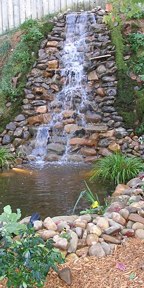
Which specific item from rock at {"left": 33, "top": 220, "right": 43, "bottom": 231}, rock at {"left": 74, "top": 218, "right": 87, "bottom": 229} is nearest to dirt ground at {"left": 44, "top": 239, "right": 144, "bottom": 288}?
rock at {"left": 74, "top": 218, "right": 87, "bottom": 229}

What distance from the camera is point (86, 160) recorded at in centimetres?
770

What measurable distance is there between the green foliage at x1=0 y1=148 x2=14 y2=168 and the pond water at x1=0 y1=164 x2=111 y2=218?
0.79 ft

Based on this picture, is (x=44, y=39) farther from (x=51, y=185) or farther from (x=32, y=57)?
(x=51, y=185)

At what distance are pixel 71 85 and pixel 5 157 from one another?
2.60 meters

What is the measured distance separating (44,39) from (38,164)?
3.58 metres

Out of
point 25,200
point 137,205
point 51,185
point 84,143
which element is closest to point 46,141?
point 84,143

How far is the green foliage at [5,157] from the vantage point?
731cm

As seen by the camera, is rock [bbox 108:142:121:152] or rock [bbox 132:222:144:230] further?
rock [bbox 108:142:121:152]

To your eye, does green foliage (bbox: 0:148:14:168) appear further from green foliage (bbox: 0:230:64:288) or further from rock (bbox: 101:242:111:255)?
green foliage (bbox: 0:230:64:288)

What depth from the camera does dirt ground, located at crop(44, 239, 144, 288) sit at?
270cm

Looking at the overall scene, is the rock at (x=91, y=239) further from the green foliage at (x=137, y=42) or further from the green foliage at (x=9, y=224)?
the green foliage at (x=137, y=42)

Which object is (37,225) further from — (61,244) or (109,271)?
(109,271)

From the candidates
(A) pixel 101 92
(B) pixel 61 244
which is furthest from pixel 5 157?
(B) pixel 61 244

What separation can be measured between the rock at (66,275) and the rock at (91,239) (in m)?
0.45
